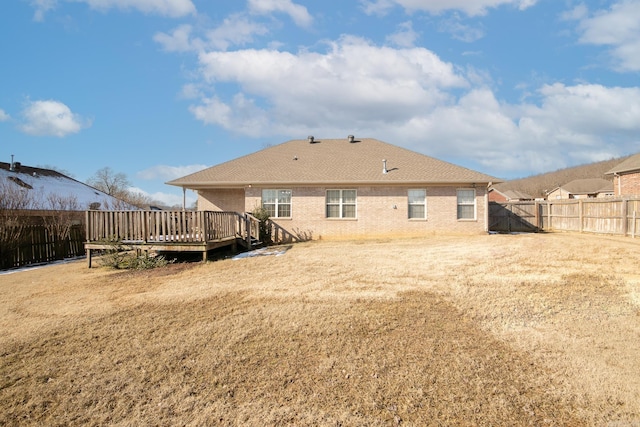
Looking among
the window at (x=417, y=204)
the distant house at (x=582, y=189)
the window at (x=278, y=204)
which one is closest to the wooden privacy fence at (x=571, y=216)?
the window at (x=417, y=204)

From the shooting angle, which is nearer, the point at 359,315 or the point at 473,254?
the point at 359,315

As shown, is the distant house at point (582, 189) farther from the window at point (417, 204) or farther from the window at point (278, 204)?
the window at point (278, 204)

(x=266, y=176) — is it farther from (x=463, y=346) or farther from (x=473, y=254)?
(x=463, y=346)

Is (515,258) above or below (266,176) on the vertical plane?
below

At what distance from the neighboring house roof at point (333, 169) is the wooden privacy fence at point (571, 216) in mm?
5398

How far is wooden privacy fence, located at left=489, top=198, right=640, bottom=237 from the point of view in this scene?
1550 centimetres

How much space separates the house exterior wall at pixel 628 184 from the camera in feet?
75.3

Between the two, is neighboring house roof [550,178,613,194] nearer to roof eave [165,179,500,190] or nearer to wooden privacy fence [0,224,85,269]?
roof eave [165,179,500,190]

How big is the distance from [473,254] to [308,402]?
8.36 metres

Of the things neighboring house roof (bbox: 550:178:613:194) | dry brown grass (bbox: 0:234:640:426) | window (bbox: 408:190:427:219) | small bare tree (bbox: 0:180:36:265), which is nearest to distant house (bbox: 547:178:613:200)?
neighboring house roof (bbox: 550:178:613:194)

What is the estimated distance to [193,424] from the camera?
10.1 ft

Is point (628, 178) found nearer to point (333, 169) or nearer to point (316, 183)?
point (333, 169)

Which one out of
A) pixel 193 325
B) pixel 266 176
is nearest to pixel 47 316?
pixel 193 325

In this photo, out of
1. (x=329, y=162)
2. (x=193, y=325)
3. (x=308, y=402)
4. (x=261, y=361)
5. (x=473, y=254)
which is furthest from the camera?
(x=329, y=162)
